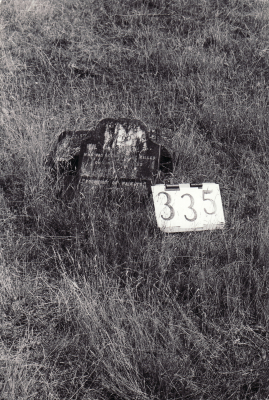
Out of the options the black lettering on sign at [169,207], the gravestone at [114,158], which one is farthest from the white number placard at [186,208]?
the gravestone at [114,158]

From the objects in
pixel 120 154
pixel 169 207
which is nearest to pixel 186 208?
pixel 169 207

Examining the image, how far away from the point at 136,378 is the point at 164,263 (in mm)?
750

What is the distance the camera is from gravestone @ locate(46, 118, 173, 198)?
3.37 meters

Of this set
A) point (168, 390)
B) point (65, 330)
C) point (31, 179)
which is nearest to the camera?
point (168, 390)

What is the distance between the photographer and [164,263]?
8.72 feet

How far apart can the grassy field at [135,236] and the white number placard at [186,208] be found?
8 cm

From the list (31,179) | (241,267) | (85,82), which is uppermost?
(85,82)

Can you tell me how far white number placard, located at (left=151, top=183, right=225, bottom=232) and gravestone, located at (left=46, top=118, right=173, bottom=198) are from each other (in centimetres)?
35

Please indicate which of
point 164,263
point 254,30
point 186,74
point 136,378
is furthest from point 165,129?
point 136,378

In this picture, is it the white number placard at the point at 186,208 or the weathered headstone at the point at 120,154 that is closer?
the white number placard at the point at 186,208

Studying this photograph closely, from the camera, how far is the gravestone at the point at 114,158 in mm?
3373

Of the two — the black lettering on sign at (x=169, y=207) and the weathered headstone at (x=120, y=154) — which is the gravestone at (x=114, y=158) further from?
the black lettering on sign at (x=169, y=207)

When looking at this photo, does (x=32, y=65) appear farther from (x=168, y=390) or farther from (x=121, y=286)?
(x=168, y=390)

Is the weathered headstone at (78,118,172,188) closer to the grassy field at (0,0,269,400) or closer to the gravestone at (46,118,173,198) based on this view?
the gravestone at (46,118,173,198)
